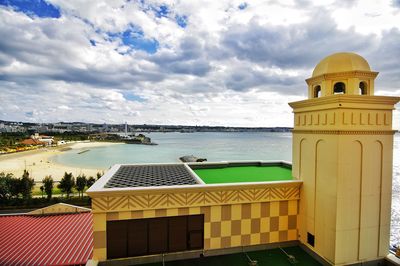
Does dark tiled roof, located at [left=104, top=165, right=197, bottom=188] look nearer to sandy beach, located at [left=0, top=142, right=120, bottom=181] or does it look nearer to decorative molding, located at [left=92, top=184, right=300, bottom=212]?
decorative molding, located at [left=92, top=184, right=300, bottom=212]

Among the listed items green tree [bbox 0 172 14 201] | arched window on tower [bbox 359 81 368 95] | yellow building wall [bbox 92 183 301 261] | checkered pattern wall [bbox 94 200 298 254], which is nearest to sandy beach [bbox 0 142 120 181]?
green tree [bbox 0 172 14 201]

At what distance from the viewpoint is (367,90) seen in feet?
23.8

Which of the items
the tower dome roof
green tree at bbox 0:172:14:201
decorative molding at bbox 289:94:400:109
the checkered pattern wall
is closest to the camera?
decorative molding at bbox 289:94:400:109

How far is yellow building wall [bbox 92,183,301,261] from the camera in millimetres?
6801

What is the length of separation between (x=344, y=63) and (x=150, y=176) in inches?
297

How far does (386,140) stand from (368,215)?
228 centimetres

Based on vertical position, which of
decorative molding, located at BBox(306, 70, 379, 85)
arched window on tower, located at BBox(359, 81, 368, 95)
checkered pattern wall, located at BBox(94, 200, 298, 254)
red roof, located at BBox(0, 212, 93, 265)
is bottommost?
red roof, located at BBox(0, 212, 93, 265)

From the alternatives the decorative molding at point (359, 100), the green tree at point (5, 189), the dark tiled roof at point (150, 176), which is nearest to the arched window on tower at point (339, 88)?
the decorative molding at point (359, 100)

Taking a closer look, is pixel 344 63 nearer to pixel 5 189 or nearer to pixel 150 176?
pixel 150 176

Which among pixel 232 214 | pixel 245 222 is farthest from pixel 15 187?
pixel 245 222

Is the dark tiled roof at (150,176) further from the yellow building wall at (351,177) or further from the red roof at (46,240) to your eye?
the yellow building wall at (351,177)

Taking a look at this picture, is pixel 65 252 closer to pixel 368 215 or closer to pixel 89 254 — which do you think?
pixel 89 254

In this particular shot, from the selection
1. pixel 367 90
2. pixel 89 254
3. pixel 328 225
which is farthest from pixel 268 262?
pixel 367 90

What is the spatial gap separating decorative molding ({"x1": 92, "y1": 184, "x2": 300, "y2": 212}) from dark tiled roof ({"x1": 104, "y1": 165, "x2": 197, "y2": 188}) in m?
0.70
